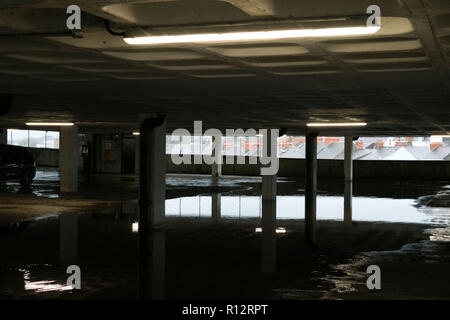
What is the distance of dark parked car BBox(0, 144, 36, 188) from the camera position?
77.2 ft

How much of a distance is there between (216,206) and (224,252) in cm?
929

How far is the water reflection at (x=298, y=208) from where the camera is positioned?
55.4 feet

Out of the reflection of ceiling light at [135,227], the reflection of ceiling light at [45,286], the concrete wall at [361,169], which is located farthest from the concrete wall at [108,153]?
the reflection of ceiling light at [45,286]

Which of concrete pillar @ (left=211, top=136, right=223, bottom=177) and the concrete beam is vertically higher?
the concrete beam

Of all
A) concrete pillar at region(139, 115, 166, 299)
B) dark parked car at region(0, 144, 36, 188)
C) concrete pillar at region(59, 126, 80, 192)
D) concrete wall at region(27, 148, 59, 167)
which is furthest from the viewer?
concrete wall at region(27, 148, 59, 167)

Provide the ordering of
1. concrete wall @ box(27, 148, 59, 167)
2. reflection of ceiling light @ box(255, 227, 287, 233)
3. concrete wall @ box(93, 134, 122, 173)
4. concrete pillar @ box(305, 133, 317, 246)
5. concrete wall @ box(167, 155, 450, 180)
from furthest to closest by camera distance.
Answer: concrete wall @ box(27, 148, 59, 167), concrete wall @ box(93, 134, 122, 173), concrete wall @ box(167, 155, 450, 180), concrete pillar @ box(305, 133, 317, 246), reflection of ceiling light @ box(255, 227, 287, 233)

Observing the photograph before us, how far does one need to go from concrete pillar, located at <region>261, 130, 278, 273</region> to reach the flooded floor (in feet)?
0.31

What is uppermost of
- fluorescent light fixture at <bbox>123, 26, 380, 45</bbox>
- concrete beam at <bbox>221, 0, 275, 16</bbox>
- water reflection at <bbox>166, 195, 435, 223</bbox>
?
concrete beam at <bbox>221, 0, 275, 16</bbox>

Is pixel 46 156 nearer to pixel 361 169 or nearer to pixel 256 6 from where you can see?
pixel 361 169

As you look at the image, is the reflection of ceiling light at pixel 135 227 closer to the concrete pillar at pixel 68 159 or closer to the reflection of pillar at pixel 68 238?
the reflection of pillar at pixel 68 238

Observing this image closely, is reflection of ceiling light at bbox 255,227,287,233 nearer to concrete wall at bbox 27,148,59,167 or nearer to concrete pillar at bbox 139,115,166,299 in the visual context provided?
concrete pillar at bbox 139,115,166,299

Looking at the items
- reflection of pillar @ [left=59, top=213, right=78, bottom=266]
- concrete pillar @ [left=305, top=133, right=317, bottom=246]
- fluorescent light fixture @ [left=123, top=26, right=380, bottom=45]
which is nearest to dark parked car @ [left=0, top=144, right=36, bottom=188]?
reflection of pillar @ [left=59, top=213, right=78, bottom=266]

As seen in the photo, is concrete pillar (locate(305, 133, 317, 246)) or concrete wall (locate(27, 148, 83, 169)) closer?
concrete pillar (locate(305, 133, 317, 246))
